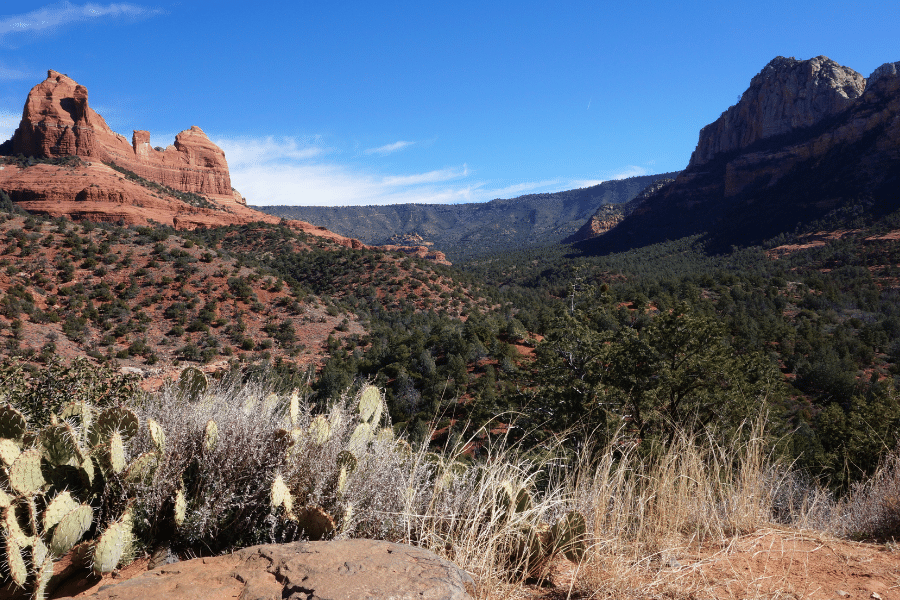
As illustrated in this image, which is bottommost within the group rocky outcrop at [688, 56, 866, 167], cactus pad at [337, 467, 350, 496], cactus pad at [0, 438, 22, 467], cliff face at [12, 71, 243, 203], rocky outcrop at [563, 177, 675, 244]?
cactus pad at [337, 467, 350, 496]

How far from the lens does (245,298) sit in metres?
28.5

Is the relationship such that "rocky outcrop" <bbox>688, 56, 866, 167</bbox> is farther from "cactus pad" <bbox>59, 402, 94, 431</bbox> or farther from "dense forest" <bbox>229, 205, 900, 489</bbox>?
"cactus pad" <bbox>59, 402, 94, 431</bbox>

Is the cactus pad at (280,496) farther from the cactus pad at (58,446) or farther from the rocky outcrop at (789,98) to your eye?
the rocky outcrop at (789,98)

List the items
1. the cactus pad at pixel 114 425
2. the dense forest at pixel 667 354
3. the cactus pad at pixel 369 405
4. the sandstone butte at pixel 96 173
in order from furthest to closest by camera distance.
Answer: the sandstone butte at pixel 96 173, the dense forest at pixel 667 354, the cactus pad at pixel 369 405, the cactus pad at pixel 114 425

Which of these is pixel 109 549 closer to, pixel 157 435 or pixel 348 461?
pixel 157 435

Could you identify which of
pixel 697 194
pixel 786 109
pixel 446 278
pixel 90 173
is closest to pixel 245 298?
pixel 446 278

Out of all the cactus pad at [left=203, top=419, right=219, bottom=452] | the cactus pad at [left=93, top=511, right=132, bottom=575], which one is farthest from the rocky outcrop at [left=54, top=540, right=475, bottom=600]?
the cactus pad at [left=203, top=419, right=219, bottom=452]

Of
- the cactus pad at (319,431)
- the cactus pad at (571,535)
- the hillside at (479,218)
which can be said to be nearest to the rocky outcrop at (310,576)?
the cactus pad at (571,535)

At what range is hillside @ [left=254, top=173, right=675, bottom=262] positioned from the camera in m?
121

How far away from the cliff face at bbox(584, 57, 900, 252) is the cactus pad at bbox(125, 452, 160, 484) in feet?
232

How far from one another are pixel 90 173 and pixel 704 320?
72.5m

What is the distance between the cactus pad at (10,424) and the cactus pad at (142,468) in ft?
4.03

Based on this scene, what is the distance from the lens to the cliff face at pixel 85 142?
64.0 metres

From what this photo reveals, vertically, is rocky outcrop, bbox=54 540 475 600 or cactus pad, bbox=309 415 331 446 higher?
cactus pad, bbox=309 415 331 446
